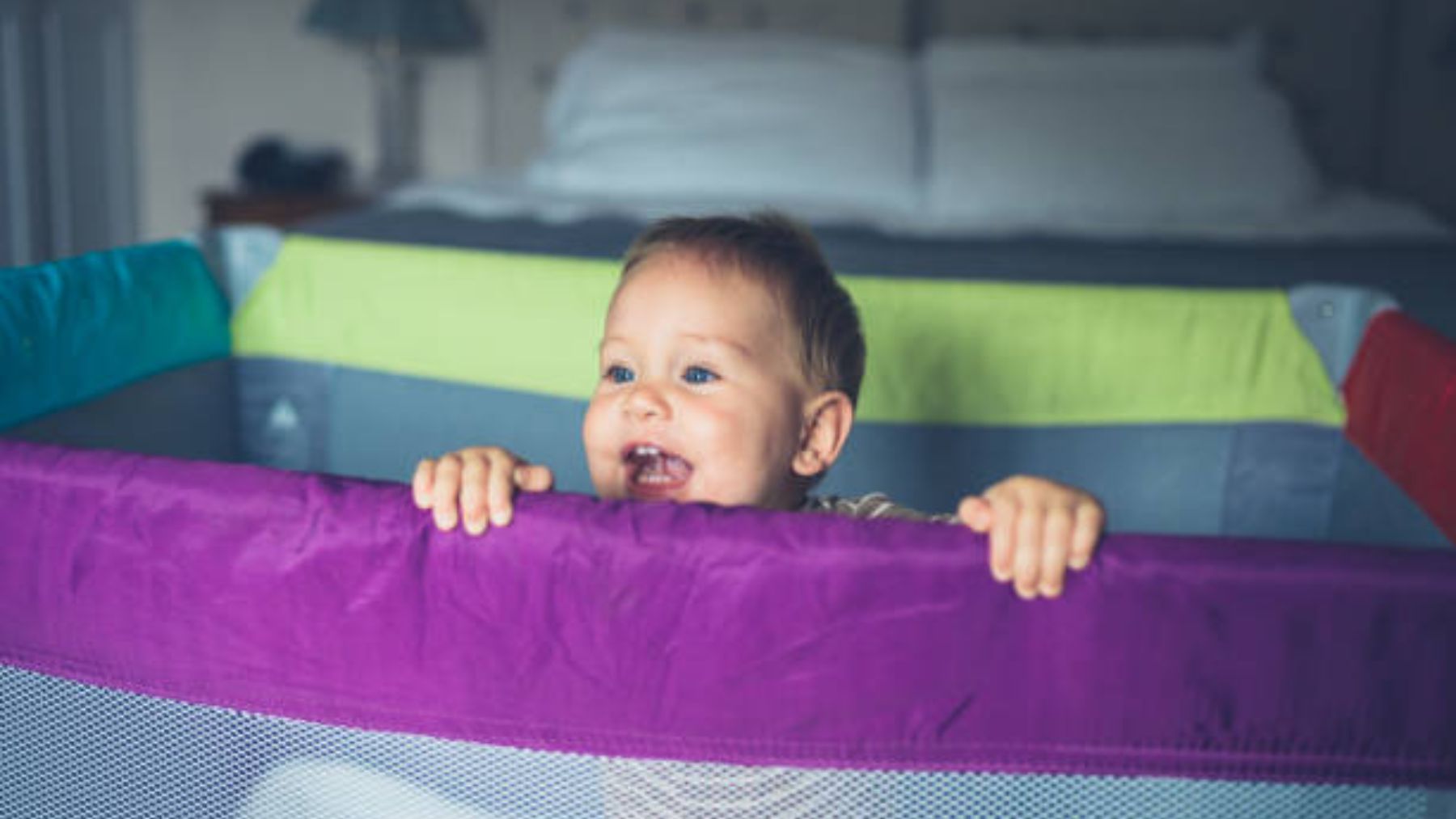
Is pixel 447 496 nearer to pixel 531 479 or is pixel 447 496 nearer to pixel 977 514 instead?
pixel 531 479

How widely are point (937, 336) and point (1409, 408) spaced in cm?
38

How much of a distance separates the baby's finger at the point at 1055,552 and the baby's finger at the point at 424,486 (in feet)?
0.89

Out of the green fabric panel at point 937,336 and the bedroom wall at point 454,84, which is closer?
the green fabric panel at point 937,336

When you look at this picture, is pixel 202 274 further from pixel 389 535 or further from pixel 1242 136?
pixel 1242 136

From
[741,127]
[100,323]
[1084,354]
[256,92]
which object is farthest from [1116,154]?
[256,92]

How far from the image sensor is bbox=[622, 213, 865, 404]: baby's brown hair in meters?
0.90

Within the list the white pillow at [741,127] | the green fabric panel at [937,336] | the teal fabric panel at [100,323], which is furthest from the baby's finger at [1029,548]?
the white pillow at [741,127]

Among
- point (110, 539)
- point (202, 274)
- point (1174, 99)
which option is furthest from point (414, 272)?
point (1174, 99)

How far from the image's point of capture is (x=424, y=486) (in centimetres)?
59

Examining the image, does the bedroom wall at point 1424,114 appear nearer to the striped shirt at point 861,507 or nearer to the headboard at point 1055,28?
the headboard at point 1055,28

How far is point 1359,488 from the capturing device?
1.11 meters

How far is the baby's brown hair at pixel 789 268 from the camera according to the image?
0.90 m

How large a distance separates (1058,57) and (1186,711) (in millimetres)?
2101

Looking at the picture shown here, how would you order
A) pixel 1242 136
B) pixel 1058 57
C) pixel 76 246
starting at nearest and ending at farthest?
pixel 1242 136 → pixel 1058 57 → pixel 76 246
